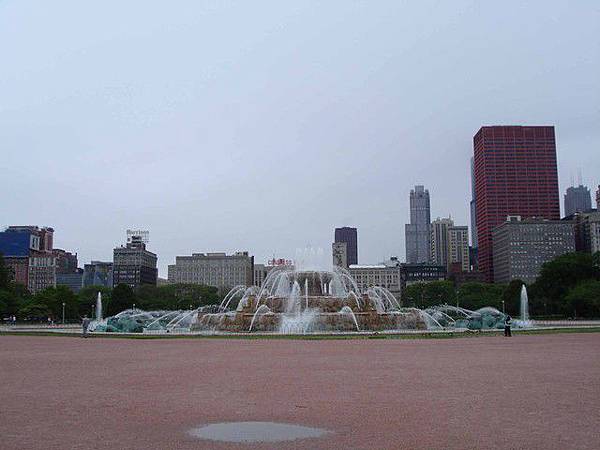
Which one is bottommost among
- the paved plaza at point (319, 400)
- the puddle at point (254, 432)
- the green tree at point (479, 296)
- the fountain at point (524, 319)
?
the puddle at point (254, 432)

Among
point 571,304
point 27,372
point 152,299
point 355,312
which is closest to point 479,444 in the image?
point 27,372

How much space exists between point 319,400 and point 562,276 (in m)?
96.5

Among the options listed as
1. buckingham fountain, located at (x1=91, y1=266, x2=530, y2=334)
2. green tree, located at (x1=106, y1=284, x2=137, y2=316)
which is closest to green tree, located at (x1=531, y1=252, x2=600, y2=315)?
buckingham fountain, located at (x1=91, y1=266, x2=530, y2=334)

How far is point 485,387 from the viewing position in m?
14.8

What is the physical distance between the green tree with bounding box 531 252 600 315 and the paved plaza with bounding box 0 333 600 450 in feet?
273

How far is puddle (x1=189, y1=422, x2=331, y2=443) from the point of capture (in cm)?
983

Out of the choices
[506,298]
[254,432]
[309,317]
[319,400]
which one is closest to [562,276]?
[506,298]

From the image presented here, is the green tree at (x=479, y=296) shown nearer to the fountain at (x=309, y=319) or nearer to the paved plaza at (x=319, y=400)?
the fountain at (x=309, y=319)

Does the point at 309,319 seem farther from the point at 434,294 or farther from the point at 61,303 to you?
the point at 434,294

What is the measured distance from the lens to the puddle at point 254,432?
9828mm

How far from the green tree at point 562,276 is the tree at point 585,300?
589cm

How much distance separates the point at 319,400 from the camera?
13258 millimetres

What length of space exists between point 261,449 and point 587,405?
6686 mm

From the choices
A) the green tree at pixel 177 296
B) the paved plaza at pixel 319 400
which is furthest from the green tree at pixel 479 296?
the paved plaza at pixel 319 400
